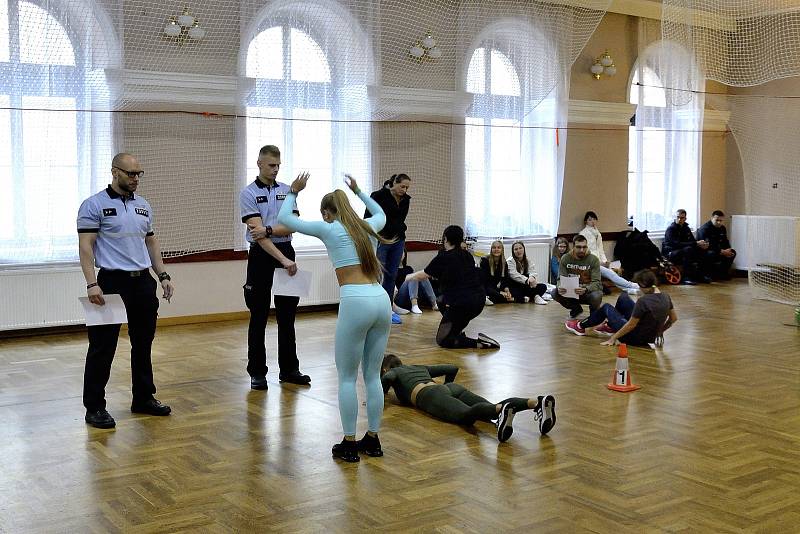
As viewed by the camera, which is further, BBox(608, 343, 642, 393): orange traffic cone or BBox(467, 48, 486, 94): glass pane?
BBox(467, 48, 486, 94): glass pane

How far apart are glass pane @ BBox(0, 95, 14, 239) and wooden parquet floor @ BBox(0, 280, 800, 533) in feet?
4.28

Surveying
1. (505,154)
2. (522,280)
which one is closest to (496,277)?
(522,280)

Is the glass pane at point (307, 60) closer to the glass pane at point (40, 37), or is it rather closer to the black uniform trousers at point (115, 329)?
the glass pane at point (40, 37)

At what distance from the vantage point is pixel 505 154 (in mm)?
11703

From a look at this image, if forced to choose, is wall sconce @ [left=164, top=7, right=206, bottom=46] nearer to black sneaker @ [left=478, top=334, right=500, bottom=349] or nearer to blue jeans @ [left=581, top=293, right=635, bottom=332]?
black sneaker @ [left=478, top=334, right=500, bottom=349]

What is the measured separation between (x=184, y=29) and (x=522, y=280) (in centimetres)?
482

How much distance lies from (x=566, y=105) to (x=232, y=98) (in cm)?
483

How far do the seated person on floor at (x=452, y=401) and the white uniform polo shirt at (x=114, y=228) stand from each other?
1737 mm

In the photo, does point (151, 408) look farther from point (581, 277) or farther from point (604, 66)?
point (604, 66)

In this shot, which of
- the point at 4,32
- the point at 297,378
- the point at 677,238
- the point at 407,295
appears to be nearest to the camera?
the point at 297,378

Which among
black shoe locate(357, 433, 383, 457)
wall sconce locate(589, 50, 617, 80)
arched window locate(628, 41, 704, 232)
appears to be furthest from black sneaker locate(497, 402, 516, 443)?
arched window locate(628, 41, 704, 232)

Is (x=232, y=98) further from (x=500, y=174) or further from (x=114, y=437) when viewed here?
(x=114, y=437)

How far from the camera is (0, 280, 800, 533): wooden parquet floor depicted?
3.84 metres

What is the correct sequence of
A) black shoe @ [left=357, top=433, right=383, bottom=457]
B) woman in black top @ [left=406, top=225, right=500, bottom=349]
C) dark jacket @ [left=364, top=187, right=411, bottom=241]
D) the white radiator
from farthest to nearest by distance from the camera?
the white radiator < dark jacket @ [left=364, top=187, right=411, bottom=241] < woman in black top @ [left=406, top=225, right=500, bottom=349] < black shoe @ [left=357, top=433, right=383, bottom=457]
